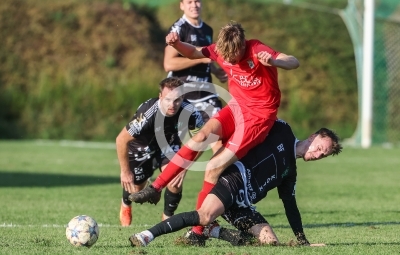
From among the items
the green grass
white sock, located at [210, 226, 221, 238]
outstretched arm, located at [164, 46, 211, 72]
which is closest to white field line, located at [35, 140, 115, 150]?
the green grass

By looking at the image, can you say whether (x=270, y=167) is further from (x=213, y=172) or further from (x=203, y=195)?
(x=203, y=195)

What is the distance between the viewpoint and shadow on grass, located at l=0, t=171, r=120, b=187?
1345cm

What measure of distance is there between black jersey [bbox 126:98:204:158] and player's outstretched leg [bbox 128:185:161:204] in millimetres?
1383

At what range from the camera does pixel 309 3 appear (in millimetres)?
28031

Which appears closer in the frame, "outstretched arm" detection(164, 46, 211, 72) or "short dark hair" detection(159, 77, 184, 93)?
"short dark hair" detection(159, 77, 184, 93)

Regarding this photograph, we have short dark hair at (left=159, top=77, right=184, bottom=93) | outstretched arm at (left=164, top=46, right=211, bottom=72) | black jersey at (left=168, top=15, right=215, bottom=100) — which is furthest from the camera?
black jersey at (left=168, top=15, right=215, bottom=100)

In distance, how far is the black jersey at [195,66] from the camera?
33.0ft

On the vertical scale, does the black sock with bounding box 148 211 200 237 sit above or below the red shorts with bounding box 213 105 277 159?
below

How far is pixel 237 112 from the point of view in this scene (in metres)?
7.46

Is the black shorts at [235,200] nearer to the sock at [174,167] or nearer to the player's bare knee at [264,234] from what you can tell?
the player's bare knee at [264,234]

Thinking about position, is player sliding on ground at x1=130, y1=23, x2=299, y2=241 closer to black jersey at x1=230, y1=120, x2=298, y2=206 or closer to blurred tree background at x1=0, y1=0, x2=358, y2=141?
black jersey at x1=230, y1=120, x2=298, y2=206

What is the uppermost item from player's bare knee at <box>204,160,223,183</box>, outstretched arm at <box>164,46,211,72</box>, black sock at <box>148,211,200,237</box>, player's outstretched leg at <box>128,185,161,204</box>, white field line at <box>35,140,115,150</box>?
outstretched arm at <box>164,46,211,72</box>

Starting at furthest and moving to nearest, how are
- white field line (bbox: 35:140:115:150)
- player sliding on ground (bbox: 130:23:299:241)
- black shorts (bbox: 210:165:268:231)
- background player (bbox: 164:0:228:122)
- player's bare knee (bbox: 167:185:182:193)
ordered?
white field line (bbox: 35:140:115:150), background player (bbox: 164:0:228:122), player's bare knee (bbox: 167:185:182:193), player sliding on ground (bbox: 130:23:299:241), black shorts (bbox: 210:165:268:231)

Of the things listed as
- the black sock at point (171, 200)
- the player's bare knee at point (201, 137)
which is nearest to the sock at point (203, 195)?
the player's bare knee at point (201, 137)
